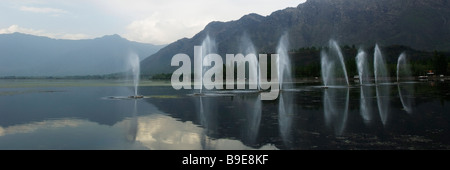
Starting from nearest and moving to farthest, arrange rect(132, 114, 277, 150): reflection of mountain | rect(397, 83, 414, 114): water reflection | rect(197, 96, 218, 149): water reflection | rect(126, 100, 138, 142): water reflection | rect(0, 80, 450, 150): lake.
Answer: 1. rect(132, 114, 277, 150): reflection of mountain
2. rect(0, 80, 450, 150): lake
3. rect(197, 96, 218, 149): water reflection
4. rect(126, 100, 138, 142): water reflection
5. rect(397, 83, 414, 114): water reflection

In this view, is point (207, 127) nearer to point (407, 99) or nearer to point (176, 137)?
Result: point (176, 137)

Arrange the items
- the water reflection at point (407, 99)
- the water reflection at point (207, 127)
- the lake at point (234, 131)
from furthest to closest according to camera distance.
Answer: the water reflection at point (407, 99) → the water reflection at point (207, 127) → the lake at point (234, 131)

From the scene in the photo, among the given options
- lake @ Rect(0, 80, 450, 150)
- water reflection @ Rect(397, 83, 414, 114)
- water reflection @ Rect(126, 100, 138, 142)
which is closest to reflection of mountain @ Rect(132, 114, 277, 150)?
lake @ Rect(0, 80, 450, 150)

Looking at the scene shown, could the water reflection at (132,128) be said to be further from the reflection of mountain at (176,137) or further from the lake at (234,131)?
the reflection of mountain at (176,137)

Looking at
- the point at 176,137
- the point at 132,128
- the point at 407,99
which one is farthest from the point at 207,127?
the point at 407,99

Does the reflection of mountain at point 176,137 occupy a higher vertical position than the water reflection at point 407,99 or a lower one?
lower

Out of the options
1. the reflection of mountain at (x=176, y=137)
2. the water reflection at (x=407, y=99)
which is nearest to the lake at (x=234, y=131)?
the reflection of mountain at (x=176, y=137)

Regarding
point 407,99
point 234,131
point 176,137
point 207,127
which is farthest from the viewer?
point 407,99

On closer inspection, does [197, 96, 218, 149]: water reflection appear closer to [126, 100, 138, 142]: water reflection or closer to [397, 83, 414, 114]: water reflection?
[126, 100, 138, 142]: water reflection

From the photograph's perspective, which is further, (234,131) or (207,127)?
(207,127)
